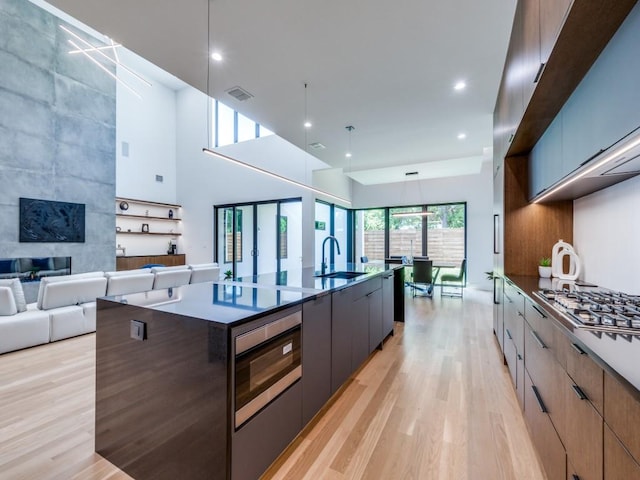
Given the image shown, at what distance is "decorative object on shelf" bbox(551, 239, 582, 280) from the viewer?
239 cm

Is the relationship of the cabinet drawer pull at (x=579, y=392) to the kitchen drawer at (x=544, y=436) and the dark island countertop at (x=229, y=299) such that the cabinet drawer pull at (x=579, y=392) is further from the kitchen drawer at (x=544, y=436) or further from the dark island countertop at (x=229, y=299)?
the dark island countertop at (x=229, y=299)

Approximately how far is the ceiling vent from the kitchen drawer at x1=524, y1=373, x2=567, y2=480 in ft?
12.0

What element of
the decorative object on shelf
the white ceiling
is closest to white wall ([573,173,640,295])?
the decorative object on shelf

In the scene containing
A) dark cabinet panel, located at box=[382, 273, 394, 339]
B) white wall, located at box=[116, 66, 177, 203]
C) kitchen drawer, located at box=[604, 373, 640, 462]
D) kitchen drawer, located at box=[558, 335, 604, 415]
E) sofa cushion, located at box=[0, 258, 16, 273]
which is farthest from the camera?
white wall, located at box=[116, 66, 177, 203]

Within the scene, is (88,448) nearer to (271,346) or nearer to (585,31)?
(271,346)

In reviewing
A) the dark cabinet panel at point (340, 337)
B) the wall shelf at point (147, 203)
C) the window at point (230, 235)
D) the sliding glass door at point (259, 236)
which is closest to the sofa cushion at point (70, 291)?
the sliding glass door at point (259, 236)

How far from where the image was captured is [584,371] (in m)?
1.00

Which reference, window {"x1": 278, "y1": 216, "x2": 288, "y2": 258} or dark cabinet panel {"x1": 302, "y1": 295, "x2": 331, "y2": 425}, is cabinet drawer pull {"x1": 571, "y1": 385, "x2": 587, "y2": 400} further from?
window {"x1": 278, "y1": 216, "x2": 288, "y2": 258}

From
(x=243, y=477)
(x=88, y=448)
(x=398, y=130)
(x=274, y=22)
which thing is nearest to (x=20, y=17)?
(x=274, y=22)

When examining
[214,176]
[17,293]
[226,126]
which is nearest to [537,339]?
[17,293]

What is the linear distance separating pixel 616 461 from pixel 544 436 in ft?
2.70

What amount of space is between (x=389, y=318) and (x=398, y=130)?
2746 millimetres

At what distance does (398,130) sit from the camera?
4289 millimetres

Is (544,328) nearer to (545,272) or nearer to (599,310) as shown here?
(599,310)
